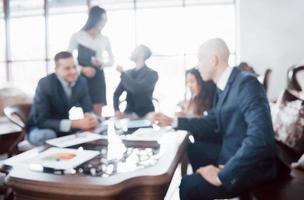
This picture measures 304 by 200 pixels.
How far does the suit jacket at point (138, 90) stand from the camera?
3363 millimetres

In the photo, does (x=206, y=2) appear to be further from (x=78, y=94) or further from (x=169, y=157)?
(x=169, y=157)

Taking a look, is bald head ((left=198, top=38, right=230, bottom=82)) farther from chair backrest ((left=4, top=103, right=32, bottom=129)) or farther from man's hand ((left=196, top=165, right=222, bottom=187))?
chair backrest ((left=4, top=103, right=32, bottom=129))

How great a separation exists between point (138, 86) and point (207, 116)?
128 centimetres

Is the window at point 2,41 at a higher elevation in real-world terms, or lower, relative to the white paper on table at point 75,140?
higher

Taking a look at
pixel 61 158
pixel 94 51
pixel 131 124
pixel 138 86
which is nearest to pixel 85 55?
pixel 94 51

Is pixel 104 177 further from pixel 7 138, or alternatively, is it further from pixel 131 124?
pixel 7 138

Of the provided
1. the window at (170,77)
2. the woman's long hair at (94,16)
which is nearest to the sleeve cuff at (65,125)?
the woman's long hair at (94,16)

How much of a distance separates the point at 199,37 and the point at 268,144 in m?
3.69

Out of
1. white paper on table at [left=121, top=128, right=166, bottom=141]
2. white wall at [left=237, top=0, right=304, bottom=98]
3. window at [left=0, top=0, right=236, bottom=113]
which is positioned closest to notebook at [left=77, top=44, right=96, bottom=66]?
white paper on table at [left=121, top=128, right=166, bottom=141]

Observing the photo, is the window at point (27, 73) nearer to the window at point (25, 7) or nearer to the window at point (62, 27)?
the window at point (62, 27)

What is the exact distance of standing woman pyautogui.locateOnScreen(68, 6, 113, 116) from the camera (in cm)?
330

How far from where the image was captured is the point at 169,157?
66.5 inches

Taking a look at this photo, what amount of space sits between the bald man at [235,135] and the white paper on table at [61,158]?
0.52 m

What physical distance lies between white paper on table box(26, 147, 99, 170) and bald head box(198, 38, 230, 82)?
0.71 meters
